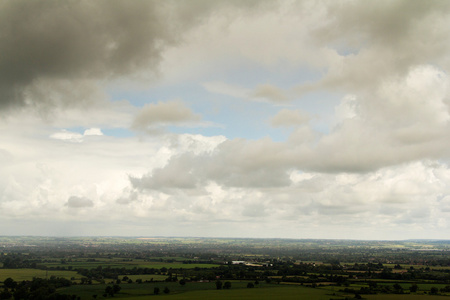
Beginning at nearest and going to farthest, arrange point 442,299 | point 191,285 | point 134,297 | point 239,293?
point 442,299
point 134,297
point 239,293
point 191,285

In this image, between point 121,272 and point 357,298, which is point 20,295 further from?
point 357,298

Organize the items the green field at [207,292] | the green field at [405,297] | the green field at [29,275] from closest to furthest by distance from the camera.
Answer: the green field at [405,297]
the green field at [207,292]
the green field at [29,275]

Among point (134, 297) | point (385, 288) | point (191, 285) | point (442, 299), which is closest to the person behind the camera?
point (442, 299)

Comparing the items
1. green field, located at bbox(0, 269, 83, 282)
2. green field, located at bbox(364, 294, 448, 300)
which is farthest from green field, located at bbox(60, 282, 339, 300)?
green field, located at bbox(0, 269, 83, 282)

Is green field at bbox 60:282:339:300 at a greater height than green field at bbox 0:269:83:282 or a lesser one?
greater

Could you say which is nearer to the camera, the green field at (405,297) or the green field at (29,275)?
the green field at (405,297)

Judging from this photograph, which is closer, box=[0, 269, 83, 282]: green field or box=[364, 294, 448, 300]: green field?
box=[364, 294, 448, 300]: green field

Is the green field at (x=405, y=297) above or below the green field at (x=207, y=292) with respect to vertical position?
above

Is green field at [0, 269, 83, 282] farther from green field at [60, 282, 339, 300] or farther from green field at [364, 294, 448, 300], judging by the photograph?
green field at [364, 294, 448, 300]

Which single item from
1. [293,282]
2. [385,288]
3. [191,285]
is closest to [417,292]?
[385,288]

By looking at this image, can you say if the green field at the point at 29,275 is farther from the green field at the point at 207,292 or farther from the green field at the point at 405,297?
the green field at the point at 405,297

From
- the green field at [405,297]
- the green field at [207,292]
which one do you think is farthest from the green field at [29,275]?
the green field at [405,297]
